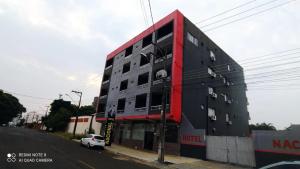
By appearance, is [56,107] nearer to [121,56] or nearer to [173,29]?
[121,56]

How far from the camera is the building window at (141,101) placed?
29267 mm

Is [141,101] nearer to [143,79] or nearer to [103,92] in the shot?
[143,79]

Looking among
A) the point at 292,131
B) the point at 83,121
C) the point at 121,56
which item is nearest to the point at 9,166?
the point at 292,131

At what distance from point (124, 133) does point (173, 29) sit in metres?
17.2

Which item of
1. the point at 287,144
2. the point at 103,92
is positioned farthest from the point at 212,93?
the point at 103,92

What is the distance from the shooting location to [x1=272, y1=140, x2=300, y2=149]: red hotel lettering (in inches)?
565

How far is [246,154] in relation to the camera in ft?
56.5

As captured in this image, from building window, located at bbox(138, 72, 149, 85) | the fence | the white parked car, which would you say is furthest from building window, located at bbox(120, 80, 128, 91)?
the fence

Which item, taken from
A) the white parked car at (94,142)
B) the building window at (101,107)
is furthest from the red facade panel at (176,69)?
the building window at (101,107)

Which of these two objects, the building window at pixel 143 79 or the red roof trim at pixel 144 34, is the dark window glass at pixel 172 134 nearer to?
the building window at pixel 143 79

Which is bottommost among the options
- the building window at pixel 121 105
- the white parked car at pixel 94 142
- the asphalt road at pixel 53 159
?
the asphalt road at pixel 53 159

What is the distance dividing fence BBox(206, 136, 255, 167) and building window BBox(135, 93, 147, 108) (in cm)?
1141

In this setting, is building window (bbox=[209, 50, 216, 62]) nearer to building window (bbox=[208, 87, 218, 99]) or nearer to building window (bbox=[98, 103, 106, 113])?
building window (bbox=[208, 87, 218, 99])

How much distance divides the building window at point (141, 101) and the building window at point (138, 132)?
277 cm
